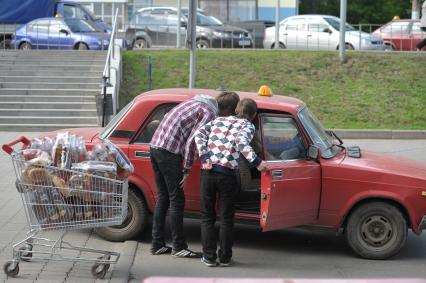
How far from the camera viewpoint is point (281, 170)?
7309 millimetres

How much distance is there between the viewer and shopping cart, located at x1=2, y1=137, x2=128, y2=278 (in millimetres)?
6324

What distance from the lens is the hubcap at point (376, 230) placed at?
7.69m

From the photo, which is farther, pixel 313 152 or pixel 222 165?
pixel 313 152

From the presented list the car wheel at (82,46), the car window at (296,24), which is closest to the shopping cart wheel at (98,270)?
the car wheel at (82,46)

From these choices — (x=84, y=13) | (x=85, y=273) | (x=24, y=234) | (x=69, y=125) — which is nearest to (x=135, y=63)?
(x=69, y=125)

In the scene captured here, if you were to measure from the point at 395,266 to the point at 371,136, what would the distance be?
9694mm

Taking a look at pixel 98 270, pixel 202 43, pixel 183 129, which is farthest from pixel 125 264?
pixel 202 43

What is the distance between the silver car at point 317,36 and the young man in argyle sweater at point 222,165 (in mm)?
19766

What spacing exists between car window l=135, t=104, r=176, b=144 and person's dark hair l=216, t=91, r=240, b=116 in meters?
0.90

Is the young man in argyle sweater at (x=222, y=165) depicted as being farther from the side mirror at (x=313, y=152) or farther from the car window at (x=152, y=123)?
the car window at (x=152, y=123)

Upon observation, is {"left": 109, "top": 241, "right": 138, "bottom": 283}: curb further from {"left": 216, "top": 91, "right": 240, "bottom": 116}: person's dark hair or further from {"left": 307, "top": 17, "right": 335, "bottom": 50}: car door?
{"left": 307, "top": 17, "right": 335, "bottom": 50}: car door

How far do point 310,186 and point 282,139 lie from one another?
570 mm

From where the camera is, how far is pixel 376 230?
7.72 meters

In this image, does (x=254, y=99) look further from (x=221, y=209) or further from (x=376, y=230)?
(x=376, y=230)
